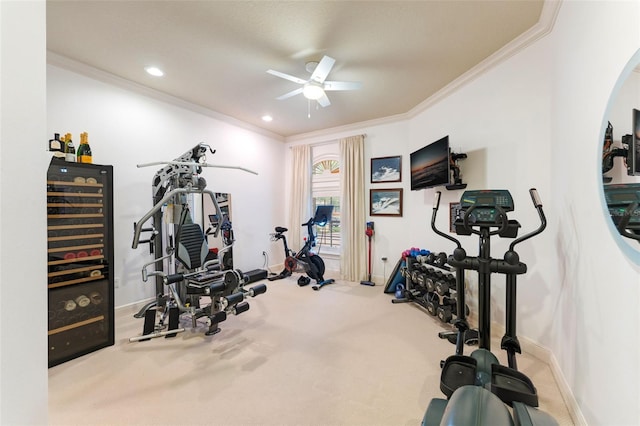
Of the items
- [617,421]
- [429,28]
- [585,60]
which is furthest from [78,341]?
[585,60]

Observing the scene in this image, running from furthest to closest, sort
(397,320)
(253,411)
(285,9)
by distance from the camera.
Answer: (397,320) → (285,9) → (253,411)

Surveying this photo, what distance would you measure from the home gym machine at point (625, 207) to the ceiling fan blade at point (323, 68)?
84.1 inches

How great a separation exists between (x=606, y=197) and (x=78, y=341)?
4.01m

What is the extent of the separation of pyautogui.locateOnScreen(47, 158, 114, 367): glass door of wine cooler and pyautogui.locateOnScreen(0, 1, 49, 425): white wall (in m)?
2.05

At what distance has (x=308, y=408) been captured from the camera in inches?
67.5

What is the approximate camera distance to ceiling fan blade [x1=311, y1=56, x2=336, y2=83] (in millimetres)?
2324

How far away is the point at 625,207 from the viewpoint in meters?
1.08

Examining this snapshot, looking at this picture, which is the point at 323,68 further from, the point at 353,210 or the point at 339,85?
the point at 353,210

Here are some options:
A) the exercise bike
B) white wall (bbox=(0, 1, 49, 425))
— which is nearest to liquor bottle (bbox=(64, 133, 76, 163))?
white wall (bbox=(0, 1, 49, 425))

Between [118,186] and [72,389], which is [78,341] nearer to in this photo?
[72,389]

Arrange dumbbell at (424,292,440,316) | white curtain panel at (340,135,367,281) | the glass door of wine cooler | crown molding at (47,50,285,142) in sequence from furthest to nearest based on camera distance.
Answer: white curtain panel at (340,135,367,281) → dumbbell at (424,292,440,316) → crown molding at (47,50,285,142) → the glass door of wine cooler

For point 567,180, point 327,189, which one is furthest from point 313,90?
point 327,189

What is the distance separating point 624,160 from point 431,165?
2.36 metres

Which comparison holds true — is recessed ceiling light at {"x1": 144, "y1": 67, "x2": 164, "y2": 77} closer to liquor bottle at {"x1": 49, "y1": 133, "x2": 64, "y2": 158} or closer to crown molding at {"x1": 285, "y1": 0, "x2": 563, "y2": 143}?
liquor bottle at {"x1": 49, "y1": 133, "x2": 64, "y2": 158}
